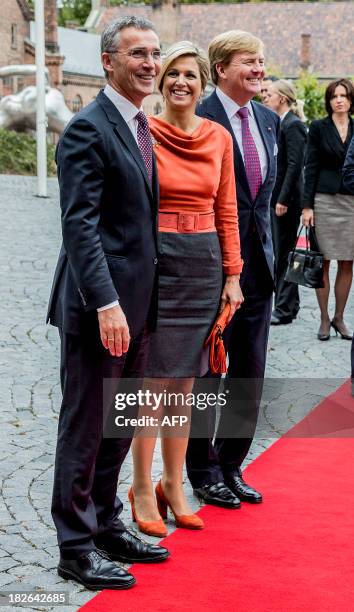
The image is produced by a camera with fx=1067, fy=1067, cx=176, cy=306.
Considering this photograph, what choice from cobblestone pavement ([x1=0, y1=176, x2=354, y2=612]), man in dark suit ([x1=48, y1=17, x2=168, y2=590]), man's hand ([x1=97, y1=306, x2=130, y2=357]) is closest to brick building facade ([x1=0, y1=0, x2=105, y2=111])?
cobblestone pavement ([x1=0, y1=176, x2=354, y2=612])

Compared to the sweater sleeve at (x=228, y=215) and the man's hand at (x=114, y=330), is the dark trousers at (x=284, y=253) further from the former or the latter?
the man's hand at (x=114, y=330)

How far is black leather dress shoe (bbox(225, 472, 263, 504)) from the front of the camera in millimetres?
5242

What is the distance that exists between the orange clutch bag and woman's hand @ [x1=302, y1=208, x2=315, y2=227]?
4.67m

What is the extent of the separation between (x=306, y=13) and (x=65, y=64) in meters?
22.2

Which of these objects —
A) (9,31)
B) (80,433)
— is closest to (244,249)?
(80,433)

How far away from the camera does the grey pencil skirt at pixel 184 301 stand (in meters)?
4.53

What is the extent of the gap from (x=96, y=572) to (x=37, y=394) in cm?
329

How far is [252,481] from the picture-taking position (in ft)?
18.4

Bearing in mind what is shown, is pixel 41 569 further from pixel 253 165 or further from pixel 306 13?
pixel 306 13

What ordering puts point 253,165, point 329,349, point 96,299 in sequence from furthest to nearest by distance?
point 329,349
point 253,165
point 96,299

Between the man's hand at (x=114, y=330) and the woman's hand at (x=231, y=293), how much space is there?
0.91 m

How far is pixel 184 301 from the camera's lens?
4.60 metres

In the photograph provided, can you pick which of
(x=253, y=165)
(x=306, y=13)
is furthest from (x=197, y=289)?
(x=306, y=13)

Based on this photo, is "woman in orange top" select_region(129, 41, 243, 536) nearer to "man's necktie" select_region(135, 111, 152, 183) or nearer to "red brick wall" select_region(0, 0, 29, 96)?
"man's necktie" select_region(135, 111, 152, 183)
